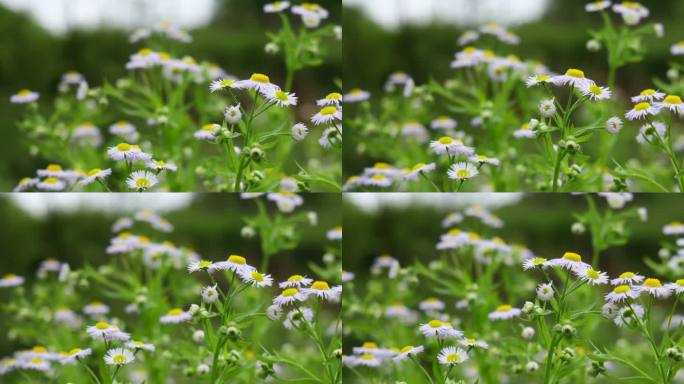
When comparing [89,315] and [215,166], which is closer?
[215,166]

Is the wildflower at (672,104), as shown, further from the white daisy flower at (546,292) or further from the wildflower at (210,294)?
the wildflower at (210,294)

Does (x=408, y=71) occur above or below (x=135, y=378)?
above

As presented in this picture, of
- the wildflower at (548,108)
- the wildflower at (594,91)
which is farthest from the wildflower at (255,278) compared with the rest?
the wildflower at (594,91)

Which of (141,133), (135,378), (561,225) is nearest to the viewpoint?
(135,378)

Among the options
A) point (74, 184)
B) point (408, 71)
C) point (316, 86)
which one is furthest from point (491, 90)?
point (74, 184)

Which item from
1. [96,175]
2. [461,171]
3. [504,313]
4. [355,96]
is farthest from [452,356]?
[96,175]

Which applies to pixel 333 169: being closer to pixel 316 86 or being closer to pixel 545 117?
pixel 316 86

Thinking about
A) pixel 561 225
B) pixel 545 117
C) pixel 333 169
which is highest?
pixel 545 117

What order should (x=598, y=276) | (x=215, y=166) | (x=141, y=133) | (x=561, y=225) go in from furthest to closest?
(x=561, y=225) < (x=141, y=133) < (x=215, y=166) < (x=598, y=276)
